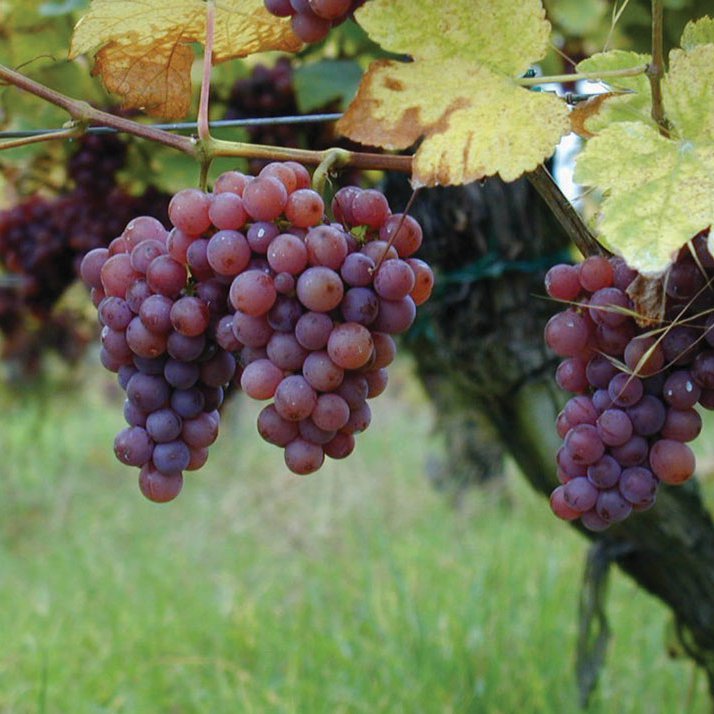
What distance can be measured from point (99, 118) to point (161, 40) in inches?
4.0

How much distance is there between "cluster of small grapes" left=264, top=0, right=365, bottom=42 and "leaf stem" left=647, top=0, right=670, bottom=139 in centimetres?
16

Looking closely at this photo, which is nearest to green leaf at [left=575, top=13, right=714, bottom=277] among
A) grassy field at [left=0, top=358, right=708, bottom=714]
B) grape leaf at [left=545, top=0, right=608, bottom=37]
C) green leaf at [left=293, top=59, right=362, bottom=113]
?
green leaf at [left=293, top=59, right=362, bottom=113]

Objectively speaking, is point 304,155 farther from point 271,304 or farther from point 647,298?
point 647,298

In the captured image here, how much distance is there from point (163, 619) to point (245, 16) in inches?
71.4

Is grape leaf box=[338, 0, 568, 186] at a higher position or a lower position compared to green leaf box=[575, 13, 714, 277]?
higher

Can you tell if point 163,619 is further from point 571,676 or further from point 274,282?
point 274,282

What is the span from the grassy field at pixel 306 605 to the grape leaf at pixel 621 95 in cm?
117

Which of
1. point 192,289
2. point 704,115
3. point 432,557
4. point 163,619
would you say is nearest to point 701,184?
point 704,115

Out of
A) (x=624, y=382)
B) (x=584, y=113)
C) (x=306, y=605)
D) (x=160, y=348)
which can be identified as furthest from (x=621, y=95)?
(x=306, y=605)

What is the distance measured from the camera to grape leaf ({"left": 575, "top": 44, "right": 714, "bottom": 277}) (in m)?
0.48

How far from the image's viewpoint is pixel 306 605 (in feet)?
7.34

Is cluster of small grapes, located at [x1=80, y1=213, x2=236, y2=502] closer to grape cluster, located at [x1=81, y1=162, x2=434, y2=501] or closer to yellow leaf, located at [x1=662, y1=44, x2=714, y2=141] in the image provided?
grape cluster, located at [x1=81, y1=162, x2=434, y2=501]

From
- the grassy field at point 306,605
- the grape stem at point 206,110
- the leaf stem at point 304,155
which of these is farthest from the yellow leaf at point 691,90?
the grassy field at point 306,605

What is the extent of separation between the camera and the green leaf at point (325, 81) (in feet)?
3.91
